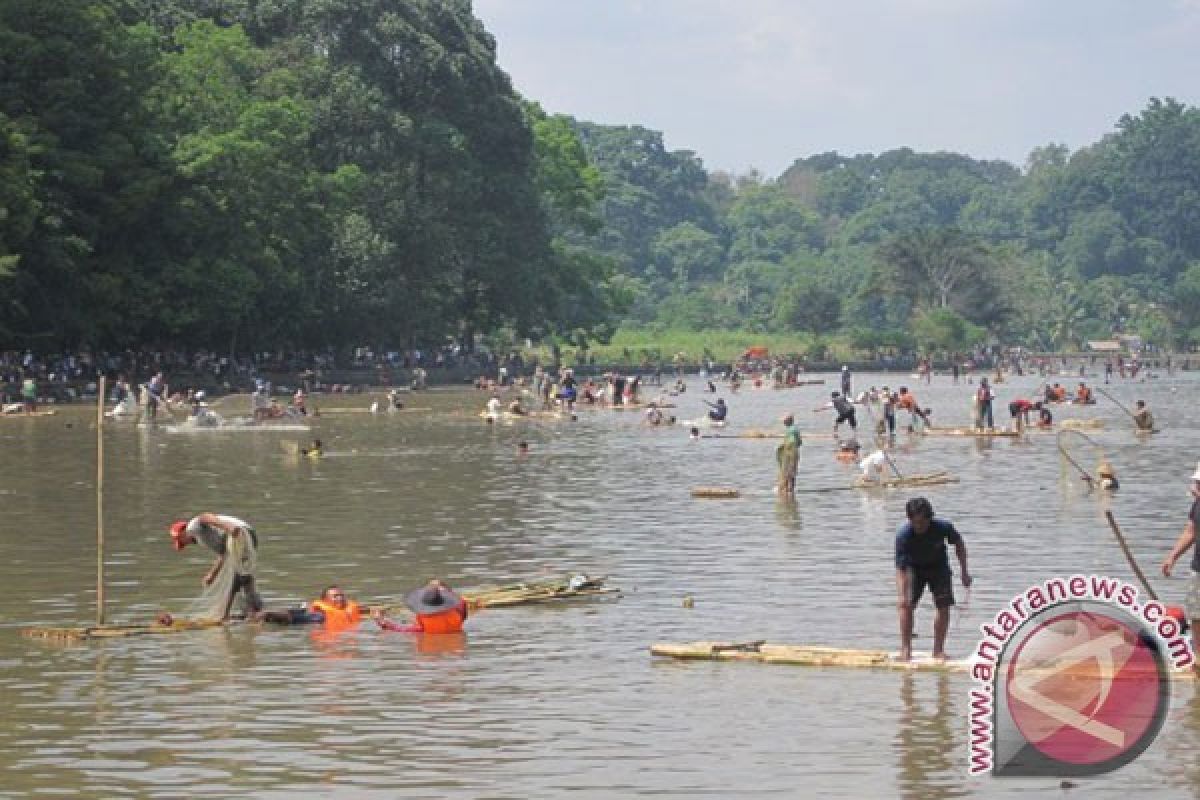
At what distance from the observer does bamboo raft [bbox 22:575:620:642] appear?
25172mm

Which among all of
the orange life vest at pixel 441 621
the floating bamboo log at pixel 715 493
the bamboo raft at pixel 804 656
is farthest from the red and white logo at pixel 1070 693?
the floating bamboo log at pixel 715 493

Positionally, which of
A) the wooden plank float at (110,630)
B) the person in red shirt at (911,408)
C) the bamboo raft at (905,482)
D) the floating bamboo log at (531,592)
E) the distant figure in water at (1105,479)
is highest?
the person in red shirt at (911,408)

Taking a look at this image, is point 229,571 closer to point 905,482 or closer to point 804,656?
point 804,656

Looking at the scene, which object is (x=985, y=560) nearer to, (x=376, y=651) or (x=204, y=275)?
(x=376, y=651)

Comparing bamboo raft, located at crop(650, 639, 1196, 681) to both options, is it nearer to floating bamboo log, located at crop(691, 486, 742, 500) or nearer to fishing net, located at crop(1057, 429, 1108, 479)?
floating bamboo log, located at crop(691, 486, 742, 500)

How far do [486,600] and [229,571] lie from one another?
3388 millimetres

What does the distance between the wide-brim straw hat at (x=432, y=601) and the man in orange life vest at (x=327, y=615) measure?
82cm

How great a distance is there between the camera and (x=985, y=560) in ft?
110

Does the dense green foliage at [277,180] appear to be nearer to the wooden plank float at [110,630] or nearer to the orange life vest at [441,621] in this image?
the wooden plank float at [110,630]

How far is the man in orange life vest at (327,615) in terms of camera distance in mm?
26234

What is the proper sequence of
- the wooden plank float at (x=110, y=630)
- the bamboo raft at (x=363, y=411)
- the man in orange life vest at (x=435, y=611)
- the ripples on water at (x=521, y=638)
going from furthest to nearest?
the bamboo raft at (x=363, y=411), the man in orange life vest at (x=435, y=611), the wooden plank float at (x=110, y=630), the ripples on water at (x=521, y=638)

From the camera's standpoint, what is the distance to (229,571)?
2639 centimetres

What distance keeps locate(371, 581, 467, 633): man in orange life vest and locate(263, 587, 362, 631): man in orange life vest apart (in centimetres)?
53

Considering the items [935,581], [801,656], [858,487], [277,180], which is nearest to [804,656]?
[801,656]
